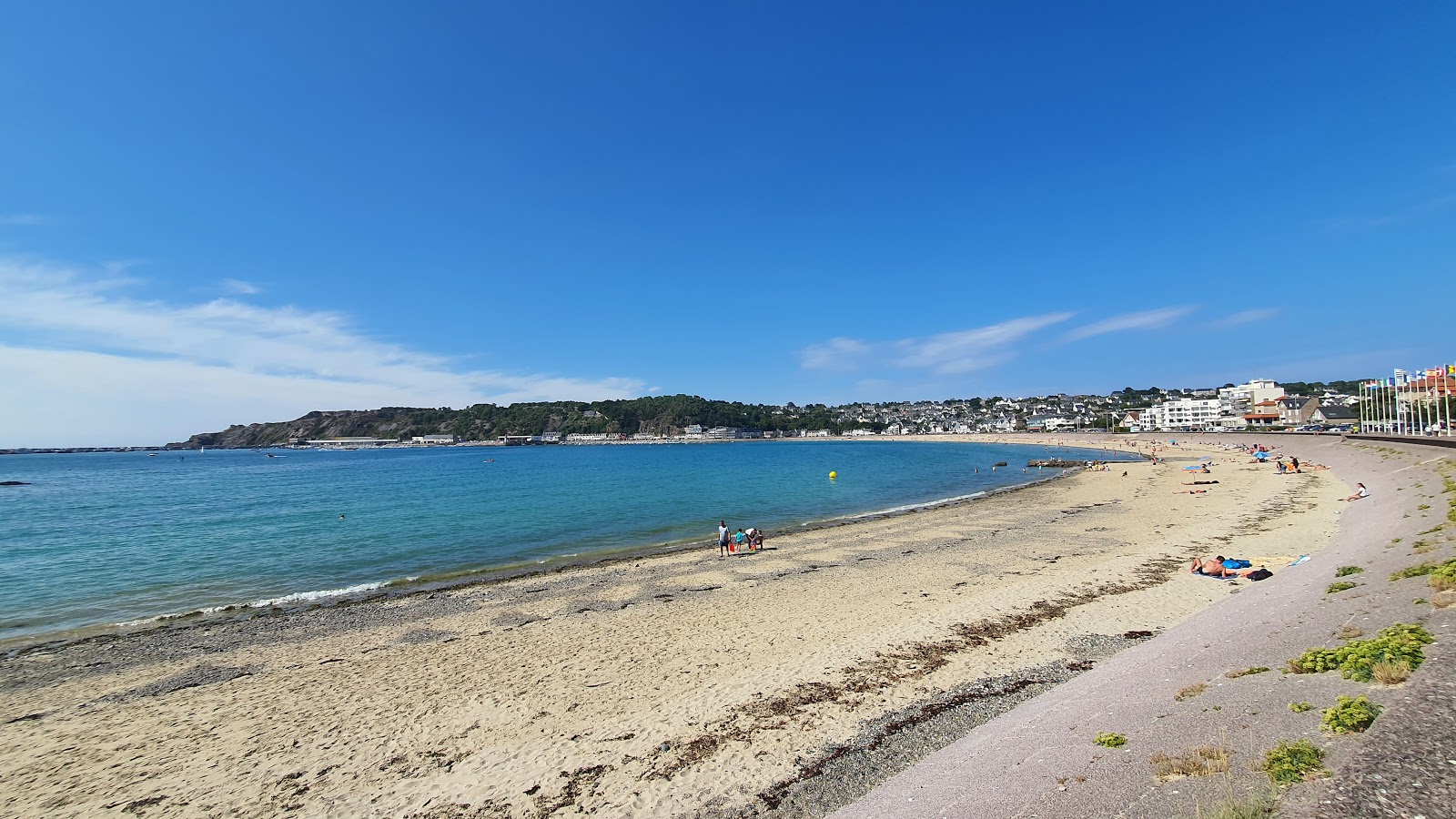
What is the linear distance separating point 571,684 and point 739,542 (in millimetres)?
13977

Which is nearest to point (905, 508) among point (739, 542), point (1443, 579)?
point (739, 542)

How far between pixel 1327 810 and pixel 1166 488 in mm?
45410

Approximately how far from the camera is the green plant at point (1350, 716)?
5113mm

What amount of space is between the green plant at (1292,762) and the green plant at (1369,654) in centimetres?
211

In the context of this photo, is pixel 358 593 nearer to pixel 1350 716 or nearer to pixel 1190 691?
Answer: pixel 1190 691

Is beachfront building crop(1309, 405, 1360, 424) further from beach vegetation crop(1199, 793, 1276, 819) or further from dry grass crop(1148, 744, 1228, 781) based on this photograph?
beach vegetation crop(1199, 793, 1276, 819)

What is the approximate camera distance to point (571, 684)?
11.2 m

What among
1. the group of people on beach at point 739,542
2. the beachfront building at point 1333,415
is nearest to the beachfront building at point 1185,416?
the beachfront building at point 1333,415

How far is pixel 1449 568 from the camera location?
9172 millimetres

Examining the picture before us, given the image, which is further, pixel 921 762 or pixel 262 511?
pixel 262 511

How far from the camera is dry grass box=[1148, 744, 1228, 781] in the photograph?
514cm

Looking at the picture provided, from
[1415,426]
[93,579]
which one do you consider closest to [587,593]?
[93,579]

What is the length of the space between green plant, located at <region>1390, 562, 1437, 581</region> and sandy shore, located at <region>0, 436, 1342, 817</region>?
3572 millimetres

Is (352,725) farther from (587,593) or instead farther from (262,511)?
(262,511)
